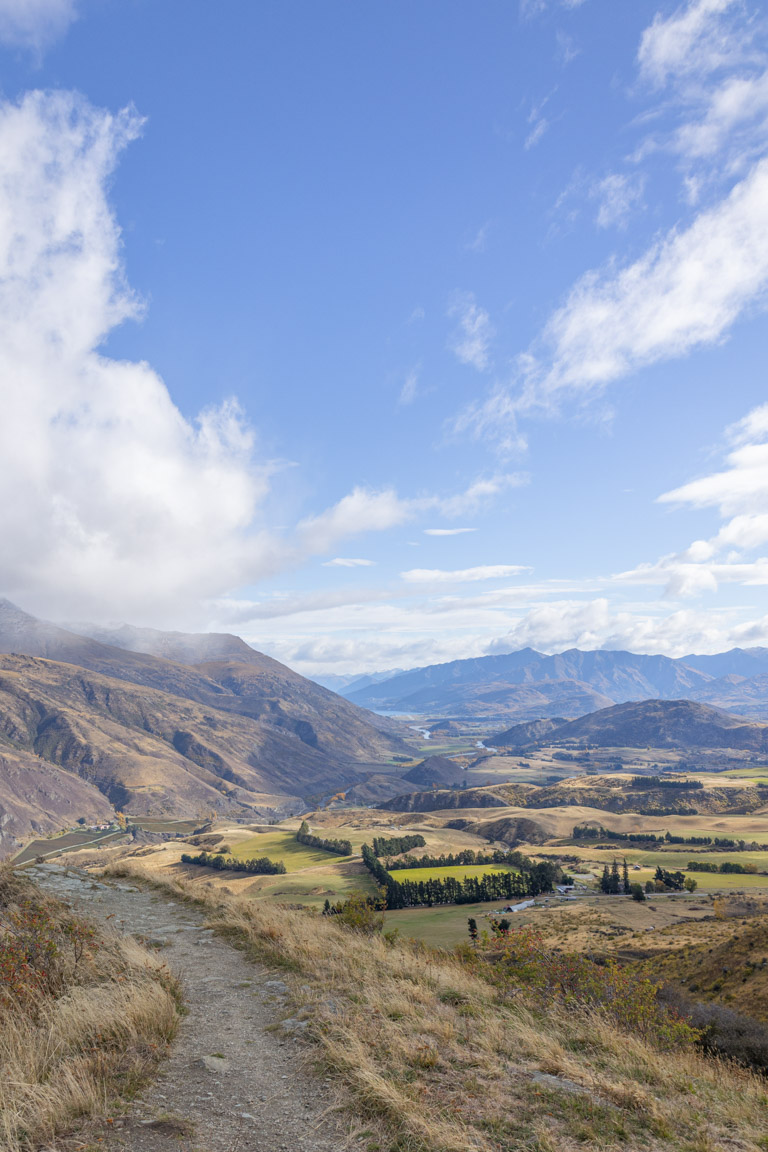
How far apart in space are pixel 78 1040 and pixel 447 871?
160m

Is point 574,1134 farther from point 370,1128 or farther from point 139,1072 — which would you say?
point 139,1072

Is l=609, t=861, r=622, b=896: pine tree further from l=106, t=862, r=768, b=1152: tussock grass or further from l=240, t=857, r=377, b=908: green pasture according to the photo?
l=106, t=862, r=768, b=1152: tussock grass

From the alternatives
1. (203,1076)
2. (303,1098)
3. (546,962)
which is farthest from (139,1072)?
(546,962)

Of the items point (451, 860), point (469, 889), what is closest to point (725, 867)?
point (451, 860)

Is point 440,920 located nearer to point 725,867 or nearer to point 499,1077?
point 725,867

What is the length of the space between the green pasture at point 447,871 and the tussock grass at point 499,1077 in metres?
137

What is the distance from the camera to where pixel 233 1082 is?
8.27 meters

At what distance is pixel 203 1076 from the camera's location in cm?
838

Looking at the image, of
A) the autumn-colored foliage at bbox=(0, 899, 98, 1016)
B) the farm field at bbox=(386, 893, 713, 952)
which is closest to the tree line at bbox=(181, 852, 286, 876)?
the farm field at bbox=(386, 893, 713, 952)

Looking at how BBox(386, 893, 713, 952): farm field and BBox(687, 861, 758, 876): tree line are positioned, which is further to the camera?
BBox(687, 861, 758, 876): tree line

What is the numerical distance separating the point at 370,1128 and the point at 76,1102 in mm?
3719

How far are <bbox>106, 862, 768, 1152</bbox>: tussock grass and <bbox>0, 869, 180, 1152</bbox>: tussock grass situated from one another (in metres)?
2.96

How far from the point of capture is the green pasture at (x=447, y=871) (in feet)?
452

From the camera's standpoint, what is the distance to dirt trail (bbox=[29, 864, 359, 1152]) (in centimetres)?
667
